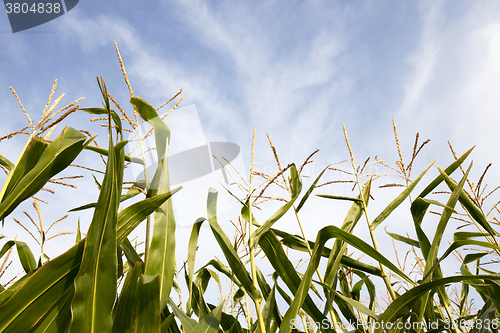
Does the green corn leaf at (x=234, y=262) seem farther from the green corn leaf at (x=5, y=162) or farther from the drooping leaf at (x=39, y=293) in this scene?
the green corn leaf at (x=5, y=162)

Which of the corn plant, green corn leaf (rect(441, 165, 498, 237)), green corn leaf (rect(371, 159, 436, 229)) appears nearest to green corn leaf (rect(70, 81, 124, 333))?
the corn plant

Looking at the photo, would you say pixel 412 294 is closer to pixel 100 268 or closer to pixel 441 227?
pixel 441 227

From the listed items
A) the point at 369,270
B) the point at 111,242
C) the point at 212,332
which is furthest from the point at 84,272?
the point at 369,270

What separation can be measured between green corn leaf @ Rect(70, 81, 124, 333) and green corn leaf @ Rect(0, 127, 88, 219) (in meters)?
0.36

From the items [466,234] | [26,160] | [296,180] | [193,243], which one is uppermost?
[296,180]

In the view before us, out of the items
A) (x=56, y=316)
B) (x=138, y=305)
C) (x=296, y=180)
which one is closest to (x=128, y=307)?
(x=138, y=305)

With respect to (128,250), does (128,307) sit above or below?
below

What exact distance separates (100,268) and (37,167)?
47 centimetres

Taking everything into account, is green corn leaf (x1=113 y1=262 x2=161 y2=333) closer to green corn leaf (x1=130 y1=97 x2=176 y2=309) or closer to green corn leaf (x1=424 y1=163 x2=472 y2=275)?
green corn leaf (x1=130 y1=97 x2=176 y2=309)

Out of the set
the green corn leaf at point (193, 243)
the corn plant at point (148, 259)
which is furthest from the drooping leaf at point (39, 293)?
the green corn leaf at point (193, 243)

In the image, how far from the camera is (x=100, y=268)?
0.62 metres

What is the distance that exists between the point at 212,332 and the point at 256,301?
19cm

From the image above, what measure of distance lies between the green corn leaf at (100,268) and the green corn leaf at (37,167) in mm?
359

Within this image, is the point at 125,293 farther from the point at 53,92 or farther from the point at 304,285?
the point at 53,92
